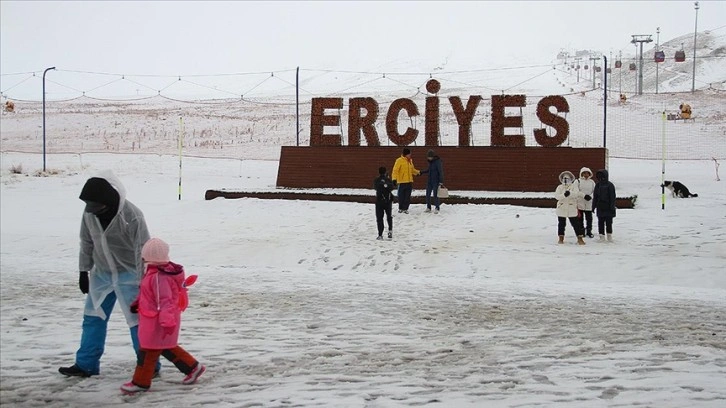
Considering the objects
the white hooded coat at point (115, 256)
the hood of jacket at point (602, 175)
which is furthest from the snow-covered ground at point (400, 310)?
the hood of jacket at point (602, 175)

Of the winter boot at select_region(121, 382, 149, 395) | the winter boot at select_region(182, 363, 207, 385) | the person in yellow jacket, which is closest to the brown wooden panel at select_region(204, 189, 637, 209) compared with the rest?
the person in yellow jacket

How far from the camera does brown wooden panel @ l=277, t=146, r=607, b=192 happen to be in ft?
57.3

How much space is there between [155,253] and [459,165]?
13926 mm

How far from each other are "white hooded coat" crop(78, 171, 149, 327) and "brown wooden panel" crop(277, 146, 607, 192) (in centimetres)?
1358

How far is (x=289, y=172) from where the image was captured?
741 inches

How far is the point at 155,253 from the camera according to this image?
446 centimetres

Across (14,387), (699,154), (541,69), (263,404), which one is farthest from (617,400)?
(541,69)

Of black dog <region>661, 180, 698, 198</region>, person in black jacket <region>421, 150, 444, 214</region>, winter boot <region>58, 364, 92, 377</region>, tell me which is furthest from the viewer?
black dog <region>661, 180, 698, 198</region>

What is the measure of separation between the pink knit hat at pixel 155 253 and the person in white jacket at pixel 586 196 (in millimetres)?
8705

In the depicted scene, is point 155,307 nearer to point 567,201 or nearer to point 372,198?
point 567,201

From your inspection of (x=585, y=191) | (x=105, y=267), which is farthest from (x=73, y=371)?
(x=585, y=191)

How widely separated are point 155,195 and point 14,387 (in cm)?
1343

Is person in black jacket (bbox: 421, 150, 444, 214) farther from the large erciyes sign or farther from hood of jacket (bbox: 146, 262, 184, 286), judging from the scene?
hood of jacket (bbox: 146, 262, 184, 286)

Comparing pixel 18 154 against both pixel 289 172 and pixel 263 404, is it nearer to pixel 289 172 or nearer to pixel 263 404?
pixel 289 172
